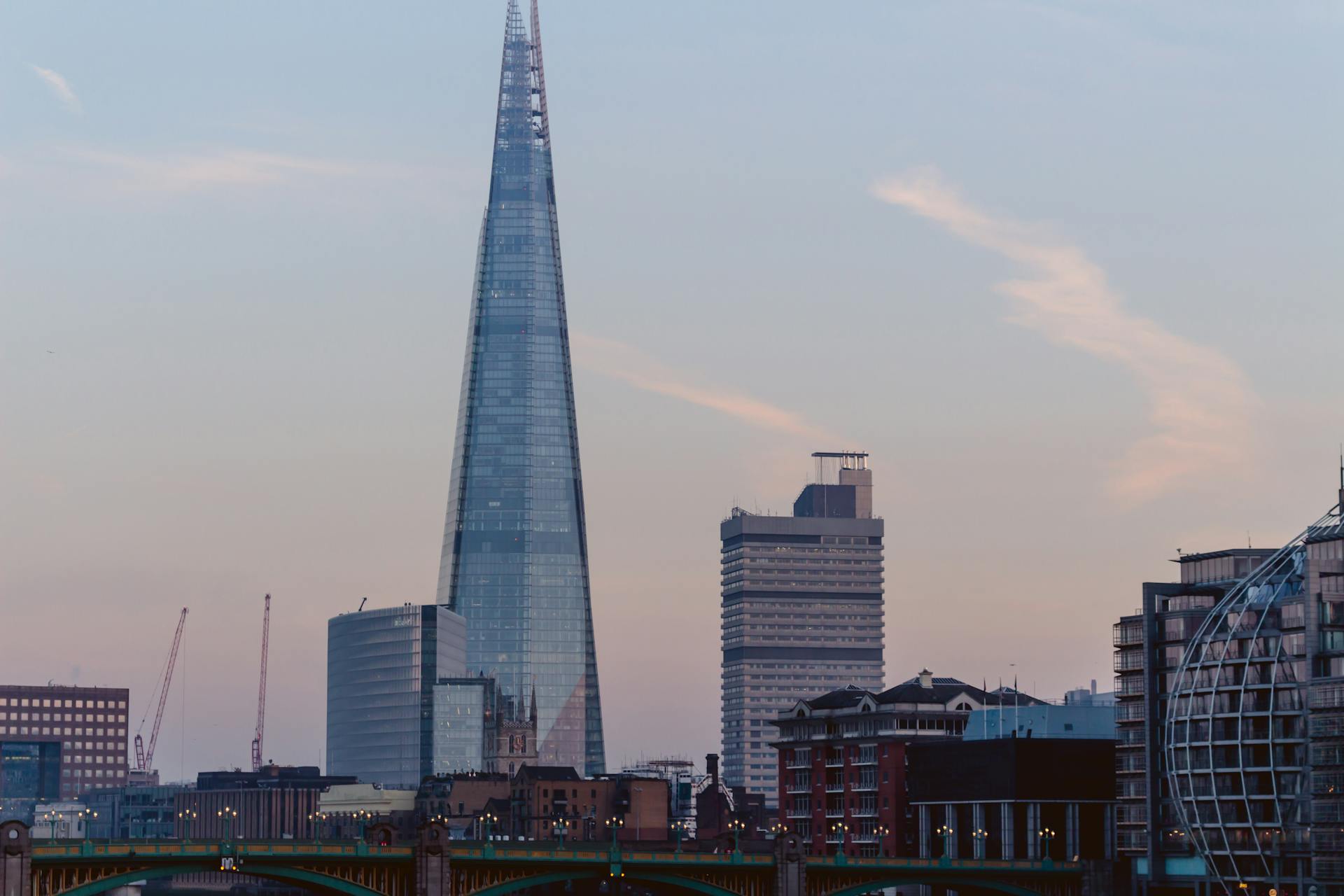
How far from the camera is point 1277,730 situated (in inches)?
7539

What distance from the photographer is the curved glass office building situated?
608 ft

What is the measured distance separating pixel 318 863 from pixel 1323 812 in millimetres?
80558

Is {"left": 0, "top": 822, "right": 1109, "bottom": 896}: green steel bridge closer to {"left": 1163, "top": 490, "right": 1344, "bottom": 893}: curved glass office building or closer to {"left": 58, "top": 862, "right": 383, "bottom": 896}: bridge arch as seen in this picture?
{"left": 58, "top": 862, "right": 383, "bottom": 896}: bridge arch

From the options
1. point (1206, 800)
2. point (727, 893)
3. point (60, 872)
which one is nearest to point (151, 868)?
point (60, 872)

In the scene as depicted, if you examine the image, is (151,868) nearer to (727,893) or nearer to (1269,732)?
(727,893)

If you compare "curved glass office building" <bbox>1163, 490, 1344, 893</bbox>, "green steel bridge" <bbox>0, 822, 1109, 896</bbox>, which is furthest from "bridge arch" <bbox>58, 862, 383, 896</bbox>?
"curved glass office building" <bbox>1163, 490, 1344, 893</bbox>

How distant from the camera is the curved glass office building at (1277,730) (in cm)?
18525

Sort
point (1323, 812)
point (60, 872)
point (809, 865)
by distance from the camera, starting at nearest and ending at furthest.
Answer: point (60, 872)
point (1323, 812)
point (809, 865)

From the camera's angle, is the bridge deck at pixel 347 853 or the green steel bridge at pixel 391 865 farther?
the bridge deck at pixel 347 853

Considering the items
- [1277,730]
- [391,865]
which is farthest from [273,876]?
[1277,730]

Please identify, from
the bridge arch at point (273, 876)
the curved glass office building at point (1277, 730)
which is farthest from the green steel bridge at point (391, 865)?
the curved glass office building at point (1277, 730)

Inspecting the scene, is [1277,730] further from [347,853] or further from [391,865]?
[347,853]

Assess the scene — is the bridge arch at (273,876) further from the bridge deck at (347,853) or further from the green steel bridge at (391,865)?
the bridge deck at (347,853)

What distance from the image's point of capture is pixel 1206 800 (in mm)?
196875
